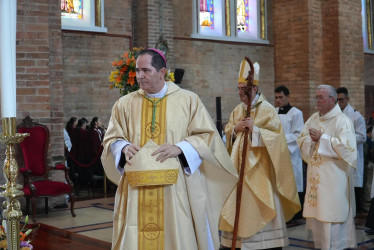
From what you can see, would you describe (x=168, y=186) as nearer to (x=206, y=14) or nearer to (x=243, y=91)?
(x=243, y=91)

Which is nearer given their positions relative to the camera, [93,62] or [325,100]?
[325,100]

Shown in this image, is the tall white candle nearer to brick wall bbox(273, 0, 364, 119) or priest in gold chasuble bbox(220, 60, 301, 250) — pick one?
priest in gold chasuble bbox(220, 60, 301, 250)

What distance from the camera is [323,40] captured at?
599 inches

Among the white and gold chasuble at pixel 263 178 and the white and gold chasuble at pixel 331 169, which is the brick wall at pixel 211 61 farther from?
the white and gold chasuble at pixel 263 178

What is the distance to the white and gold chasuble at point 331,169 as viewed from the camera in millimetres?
5578

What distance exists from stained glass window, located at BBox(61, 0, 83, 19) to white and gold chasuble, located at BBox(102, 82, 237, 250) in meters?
10.5

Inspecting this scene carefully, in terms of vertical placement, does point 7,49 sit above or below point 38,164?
above

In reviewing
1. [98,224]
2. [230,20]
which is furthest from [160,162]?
[230,20]

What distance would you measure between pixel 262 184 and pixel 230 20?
11.6 metres

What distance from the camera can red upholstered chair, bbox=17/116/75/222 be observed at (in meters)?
7.89

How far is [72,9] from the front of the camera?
13734 mm

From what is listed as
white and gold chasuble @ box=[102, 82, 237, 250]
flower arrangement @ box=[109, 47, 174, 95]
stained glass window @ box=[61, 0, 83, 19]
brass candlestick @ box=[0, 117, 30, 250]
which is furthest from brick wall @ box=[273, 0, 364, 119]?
brass candlestick @ box=[0, 117, 30, 250]

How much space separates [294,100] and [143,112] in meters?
11.9

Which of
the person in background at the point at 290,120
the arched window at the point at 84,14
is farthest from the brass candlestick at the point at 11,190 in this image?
the arched window at the point at 84,14
